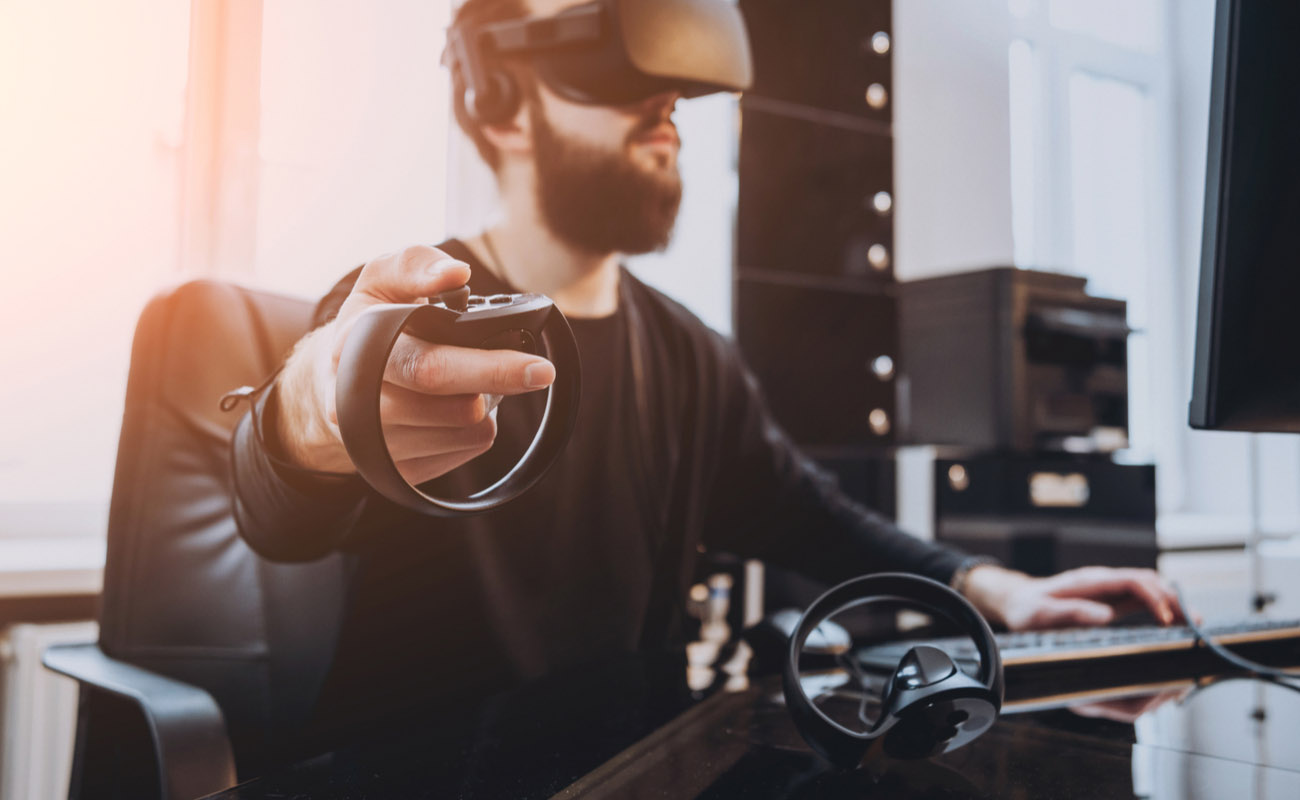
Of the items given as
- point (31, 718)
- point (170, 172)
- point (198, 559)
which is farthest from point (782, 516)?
point (31, 718)

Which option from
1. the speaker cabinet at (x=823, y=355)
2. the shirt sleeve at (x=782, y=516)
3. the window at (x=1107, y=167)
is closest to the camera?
the shirt sleeve at (x=782, y=516)

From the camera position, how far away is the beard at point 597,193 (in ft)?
3.84

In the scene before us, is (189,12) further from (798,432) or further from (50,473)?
(798,432)

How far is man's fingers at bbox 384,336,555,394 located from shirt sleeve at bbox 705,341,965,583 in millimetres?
887

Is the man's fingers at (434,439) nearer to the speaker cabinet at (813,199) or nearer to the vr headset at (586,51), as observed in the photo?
the vr headset at (586,51)

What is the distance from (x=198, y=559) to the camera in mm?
864

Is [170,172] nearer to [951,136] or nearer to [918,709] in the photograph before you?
[918,709]

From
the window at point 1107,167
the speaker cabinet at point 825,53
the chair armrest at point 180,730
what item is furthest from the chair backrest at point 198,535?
the window at point 1107,167

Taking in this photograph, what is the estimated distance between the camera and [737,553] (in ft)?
4.59

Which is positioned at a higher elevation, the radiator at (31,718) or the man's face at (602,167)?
the man's face at (602,167)

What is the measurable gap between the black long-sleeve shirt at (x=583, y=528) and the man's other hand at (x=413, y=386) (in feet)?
0.13

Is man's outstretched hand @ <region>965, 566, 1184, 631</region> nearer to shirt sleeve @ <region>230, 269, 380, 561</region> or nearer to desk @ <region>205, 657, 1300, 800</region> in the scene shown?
desk @ <region>205, 657, 1300, 800</region>

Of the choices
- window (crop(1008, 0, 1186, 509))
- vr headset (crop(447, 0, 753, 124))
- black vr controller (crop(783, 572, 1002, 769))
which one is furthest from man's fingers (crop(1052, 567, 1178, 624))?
window (crop(1008, 0, 1186, 509))

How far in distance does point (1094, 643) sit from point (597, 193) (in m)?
0.79
